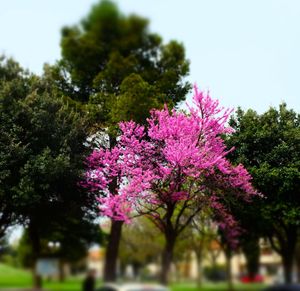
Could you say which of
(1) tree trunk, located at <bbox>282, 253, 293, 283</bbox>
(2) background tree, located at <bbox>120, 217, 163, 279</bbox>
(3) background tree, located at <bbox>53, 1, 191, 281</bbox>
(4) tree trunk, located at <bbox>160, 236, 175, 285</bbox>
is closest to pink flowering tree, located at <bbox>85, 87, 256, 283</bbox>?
(4) tree trunk, located at <bbox>160, 236, 175, 285</bbox>

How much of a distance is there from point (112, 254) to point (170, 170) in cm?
497

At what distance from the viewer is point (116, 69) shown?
23.0 meters

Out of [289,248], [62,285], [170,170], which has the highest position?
[170,170]

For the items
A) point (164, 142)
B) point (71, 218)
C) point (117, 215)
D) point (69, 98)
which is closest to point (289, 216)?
point (164, 142)

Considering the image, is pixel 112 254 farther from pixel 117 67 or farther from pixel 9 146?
pixel 117 67

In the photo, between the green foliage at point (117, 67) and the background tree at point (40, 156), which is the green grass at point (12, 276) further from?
the green foliage at point (117, 67)

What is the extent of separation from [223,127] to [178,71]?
4.85 meters

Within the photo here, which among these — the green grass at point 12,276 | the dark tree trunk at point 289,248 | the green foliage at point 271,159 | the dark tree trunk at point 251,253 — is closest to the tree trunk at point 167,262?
the green foliage at point 271,159

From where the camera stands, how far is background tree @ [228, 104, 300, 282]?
22.9m

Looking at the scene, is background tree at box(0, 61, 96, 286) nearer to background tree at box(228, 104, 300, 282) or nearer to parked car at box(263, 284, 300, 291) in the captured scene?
background tree at box(228, 104, 300, 282)

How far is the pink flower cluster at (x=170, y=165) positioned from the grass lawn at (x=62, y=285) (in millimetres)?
3384

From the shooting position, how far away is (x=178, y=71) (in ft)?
78.4

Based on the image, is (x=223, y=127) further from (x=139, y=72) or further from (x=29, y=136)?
(x=29, y=136)

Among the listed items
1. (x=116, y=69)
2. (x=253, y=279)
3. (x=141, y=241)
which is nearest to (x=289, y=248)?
(x=253, y=279)
